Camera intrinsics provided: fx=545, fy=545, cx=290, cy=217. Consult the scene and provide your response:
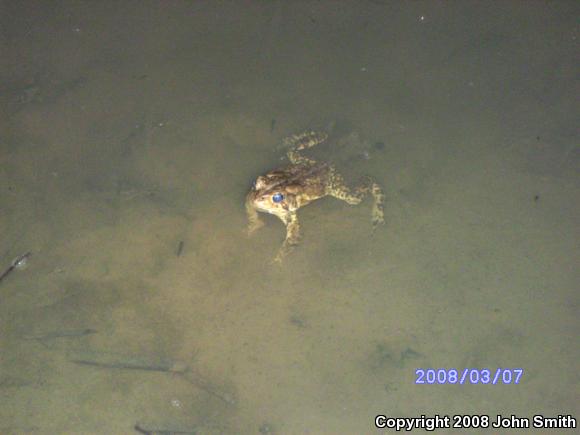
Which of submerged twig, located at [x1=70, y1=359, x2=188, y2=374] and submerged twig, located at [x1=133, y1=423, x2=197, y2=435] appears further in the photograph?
submerged twig, located at [x1=70, y1=359, x2=188, y2=374]

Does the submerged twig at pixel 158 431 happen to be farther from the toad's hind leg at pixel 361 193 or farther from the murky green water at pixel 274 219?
the toad's hind leg at pixel 361 193

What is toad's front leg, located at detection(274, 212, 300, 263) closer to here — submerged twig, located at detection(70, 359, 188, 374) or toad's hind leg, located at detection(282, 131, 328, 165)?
toad's hind leg, located at detection(282, 131, 328, 165)

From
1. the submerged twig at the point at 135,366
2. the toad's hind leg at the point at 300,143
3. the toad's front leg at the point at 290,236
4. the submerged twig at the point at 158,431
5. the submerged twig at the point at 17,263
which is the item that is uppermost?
the toad's hind leg at the point at 300,143

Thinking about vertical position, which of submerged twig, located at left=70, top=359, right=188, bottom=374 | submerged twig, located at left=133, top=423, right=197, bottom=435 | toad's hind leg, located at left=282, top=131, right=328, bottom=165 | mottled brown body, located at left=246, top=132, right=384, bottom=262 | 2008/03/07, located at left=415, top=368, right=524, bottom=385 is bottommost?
submerged twig, located at left=133, top=423, right=197, bottom=435

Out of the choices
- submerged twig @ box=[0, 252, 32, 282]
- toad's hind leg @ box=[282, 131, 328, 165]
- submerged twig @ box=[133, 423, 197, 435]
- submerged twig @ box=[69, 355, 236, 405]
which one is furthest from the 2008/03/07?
submerged twig @ box=[0, 252, 32, 282]

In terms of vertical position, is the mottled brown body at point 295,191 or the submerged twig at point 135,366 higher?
the mottled brown body at point 295,191

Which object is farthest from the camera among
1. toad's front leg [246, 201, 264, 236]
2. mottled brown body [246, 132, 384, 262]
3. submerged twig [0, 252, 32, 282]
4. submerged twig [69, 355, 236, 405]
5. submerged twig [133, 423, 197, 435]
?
toad's front leg [246, 201, 264, 236]

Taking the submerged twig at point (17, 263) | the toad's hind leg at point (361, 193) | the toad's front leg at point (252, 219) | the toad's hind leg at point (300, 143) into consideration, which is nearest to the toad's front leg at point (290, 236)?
the toad's front leg at point (252, 219)

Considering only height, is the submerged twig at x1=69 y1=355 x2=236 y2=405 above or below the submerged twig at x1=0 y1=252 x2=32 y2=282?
below

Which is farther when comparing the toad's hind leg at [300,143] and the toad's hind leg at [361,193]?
the toad's hind leg at [300,143]
